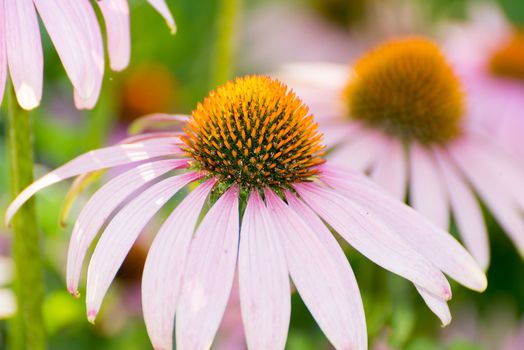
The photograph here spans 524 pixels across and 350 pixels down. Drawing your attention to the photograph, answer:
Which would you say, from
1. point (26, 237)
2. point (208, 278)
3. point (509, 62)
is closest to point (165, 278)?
point (208, 278)

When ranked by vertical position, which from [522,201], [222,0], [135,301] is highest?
[222,0]

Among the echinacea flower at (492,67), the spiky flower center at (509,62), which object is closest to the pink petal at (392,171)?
the echinacea flower at (492,67)

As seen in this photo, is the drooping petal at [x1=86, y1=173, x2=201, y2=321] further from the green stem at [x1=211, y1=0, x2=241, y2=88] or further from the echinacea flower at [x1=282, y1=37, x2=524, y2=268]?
the green stem at [x1=211, y1=0, x2=241, y2=88]

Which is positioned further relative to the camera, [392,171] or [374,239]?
[392,171]

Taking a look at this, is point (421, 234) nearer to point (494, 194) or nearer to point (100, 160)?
point (100, 160)

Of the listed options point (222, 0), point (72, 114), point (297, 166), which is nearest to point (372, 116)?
point (222, 0)

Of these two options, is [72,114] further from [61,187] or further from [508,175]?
[508,175]
